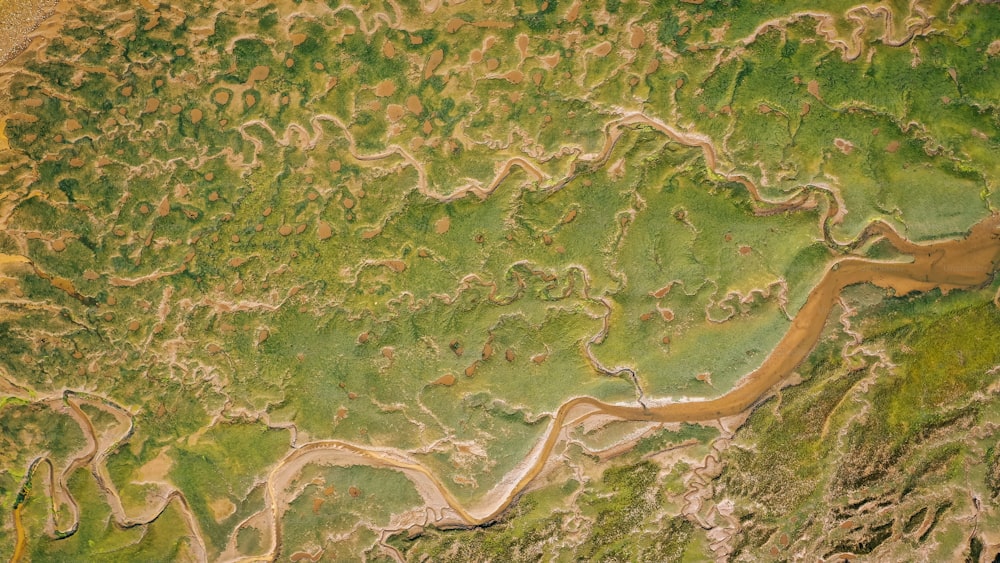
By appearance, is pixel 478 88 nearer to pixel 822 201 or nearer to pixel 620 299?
pixel 620 299

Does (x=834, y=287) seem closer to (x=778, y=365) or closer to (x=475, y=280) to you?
(x=778, y=365)

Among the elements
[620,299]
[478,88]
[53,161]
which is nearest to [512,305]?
[620,299]

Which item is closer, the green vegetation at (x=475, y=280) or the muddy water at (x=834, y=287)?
the green vegetation at (x=475, y=280)

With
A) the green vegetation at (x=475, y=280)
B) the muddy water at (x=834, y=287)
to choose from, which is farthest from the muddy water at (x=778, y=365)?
the green vegetation at (x=475, y=280)

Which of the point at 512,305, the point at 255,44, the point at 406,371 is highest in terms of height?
the point at 255,44

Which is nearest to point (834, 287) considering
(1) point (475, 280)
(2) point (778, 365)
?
(2) point (778, 365)

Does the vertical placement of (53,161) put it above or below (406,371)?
above

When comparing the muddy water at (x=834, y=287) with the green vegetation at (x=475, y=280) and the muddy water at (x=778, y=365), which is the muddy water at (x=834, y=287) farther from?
the green vegetation at (x=475, y=280)

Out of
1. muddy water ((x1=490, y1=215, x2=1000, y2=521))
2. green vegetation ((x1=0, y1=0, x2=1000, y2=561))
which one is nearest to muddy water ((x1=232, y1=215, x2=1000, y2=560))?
muddy water ((x1=490, y1=215, x2=1000, y2=521))

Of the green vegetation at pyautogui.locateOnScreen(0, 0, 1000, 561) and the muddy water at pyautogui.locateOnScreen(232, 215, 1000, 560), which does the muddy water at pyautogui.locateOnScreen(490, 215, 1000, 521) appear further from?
the green vegetation at pyautogui.locateOnScreen(0, 0, 1000, 561)

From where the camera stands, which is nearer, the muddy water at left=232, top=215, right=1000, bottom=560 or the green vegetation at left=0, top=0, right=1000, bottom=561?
the green vegetation at left=0, top=0, right=1000, bottom=561
